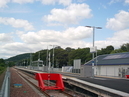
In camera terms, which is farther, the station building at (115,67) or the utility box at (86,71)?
the station building at (115,67)

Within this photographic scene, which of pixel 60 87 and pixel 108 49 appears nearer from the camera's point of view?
pixel 60 87

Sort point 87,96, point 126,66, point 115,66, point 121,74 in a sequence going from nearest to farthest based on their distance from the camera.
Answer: point 87,96 < point 121,74 < point 126,66 < point 115,66

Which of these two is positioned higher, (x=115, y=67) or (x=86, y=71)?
(x=115, y=67)

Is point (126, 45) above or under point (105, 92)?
above

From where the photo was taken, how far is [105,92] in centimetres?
953

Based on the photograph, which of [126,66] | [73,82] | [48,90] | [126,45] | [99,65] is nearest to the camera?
[73,82]

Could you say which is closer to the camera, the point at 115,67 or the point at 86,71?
the point at 86,71

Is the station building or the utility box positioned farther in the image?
the station building

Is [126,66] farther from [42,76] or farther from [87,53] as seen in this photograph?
[87,53]

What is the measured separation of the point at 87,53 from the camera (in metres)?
99.9

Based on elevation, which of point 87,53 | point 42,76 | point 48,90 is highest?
point 87,53

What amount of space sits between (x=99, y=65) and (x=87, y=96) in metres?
33.9

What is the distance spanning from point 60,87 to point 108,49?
8744cm

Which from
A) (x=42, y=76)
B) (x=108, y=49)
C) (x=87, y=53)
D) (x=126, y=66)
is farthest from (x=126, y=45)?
(x=42, y=76)
